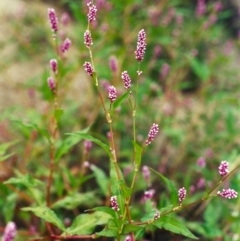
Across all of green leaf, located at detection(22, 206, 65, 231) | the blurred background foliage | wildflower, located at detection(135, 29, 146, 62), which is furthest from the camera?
the blurred background foliage

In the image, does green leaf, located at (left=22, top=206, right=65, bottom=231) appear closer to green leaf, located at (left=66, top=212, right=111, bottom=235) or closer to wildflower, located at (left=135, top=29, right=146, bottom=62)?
green leaf, located at (left=66, top=212, right=111, bottom=235)

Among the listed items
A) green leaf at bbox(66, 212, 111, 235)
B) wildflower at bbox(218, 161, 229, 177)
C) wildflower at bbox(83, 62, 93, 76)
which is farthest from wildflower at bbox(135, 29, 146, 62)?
green leaf at bbox(66, 212, 111, 235)

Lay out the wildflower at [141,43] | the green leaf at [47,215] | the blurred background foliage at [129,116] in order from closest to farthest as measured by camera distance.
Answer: the wildflower at [141,43], the green leaf at [47,215], the blurred background foliage at [129,116]

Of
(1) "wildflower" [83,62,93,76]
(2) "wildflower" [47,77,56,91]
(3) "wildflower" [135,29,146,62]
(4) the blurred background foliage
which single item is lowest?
(4) the blurred background foliage

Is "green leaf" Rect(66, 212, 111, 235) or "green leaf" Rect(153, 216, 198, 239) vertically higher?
"green leaf" Rect(153, 216, 198, 239)

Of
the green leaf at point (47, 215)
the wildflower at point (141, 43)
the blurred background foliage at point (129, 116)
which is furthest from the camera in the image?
the blurred background foliage at point (129, 116)

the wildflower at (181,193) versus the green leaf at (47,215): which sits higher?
the wildflower at (181,193)

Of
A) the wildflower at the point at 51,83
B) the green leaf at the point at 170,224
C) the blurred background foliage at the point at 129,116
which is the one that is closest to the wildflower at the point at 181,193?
the green leaf at the point at 170,224

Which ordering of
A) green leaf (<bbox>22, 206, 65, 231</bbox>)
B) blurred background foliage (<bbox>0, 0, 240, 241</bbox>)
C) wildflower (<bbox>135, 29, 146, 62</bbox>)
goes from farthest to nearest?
1. blurred background foliage (<bbox>0, 0, 240, 241</bbox>)
2. green leaf (<bbox>22, 206, 65, 231</bbox>)
3. wildflower (<bbox>135, 29, 146, 62</bbox>)

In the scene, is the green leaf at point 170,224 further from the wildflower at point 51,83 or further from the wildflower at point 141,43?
the wildflower at point 51,83
